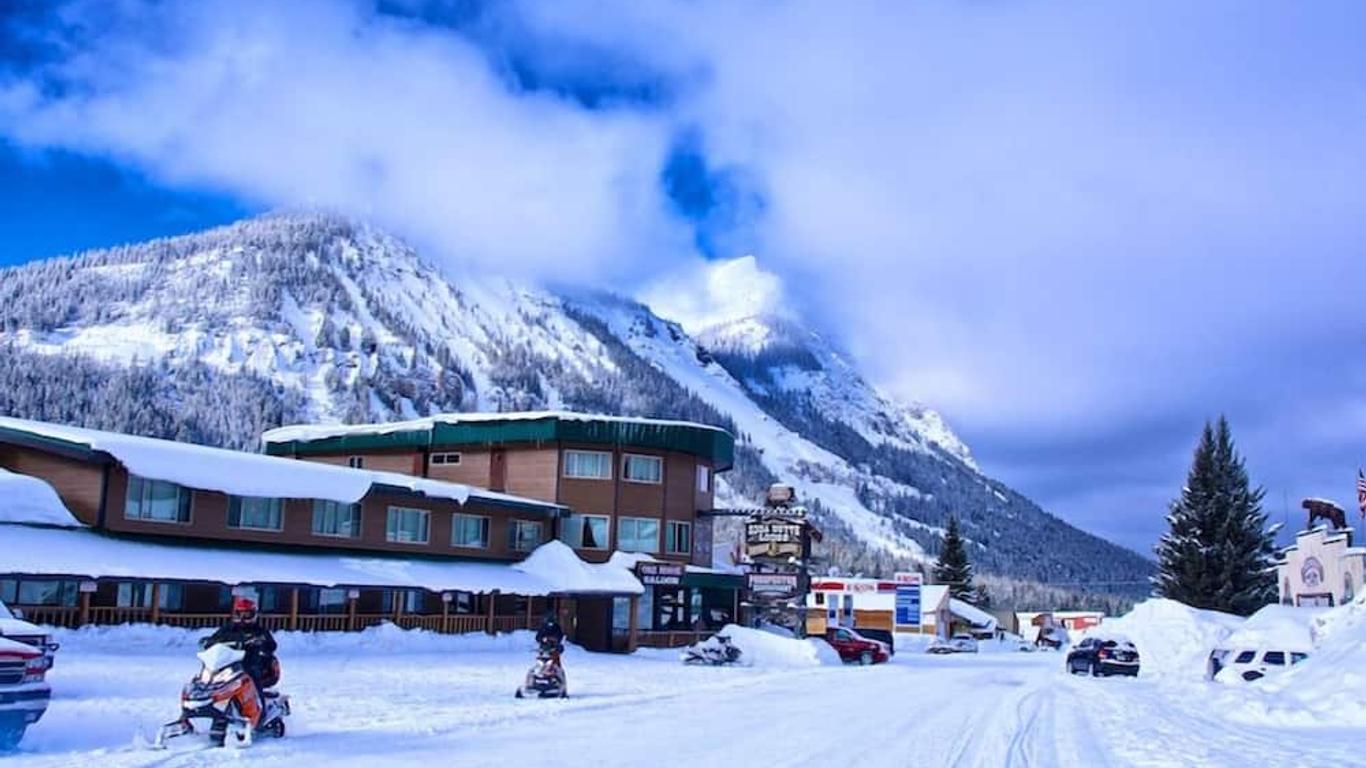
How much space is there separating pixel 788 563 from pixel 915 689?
1083 inches

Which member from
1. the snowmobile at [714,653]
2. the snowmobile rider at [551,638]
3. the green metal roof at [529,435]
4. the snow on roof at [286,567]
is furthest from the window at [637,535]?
the snowmobile rider at [551,638]

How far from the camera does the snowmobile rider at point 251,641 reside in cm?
1470

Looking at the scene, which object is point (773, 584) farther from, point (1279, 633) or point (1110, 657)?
point (1279, 633)

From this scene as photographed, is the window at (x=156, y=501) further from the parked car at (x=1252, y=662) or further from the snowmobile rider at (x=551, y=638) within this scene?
the parked car at (x=1252, y=662)

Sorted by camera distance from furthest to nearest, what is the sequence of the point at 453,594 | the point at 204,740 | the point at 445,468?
the point at 445,468 → the point at 453,594 → the point at 204,740

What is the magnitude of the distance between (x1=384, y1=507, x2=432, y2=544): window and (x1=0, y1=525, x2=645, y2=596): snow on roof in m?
0.97

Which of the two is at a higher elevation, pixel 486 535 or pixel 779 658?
pixel 486 535

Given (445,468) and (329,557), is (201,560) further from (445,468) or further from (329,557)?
(445,468)

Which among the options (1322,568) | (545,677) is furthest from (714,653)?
(1322,568)

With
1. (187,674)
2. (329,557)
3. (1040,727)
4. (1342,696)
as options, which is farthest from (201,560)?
(1342,696)

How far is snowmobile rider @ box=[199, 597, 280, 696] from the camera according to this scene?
1470cm

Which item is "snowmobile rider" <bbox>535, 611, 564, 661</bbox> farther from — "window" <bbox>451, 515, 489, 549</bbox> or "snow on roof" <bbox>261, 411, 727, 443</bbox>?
"snow on roof" <bbox>261, 411, 727, 443</bbox>

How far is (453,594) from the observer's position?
4606 cm

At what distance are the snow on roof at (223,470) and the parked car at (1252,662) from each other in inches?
1051
